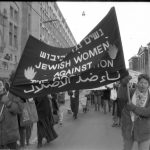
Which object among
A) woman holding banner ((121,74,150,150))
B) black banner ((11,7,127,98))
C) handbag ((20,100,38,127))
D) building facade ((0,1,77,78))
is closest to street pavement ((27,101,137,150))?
handbag ((20,100,38,127))

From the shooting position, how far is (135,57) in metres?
91.9

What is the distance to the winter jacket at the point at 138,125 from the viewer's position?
5227 mm

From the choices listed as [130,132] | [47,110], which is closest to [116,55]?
[130,132]

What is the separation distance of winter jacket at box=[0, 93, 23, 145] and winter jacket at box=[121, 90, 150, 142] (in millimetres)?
1636

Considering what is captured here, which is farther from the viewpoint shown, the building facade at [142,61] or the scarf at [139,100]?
the building facade at [142,61]

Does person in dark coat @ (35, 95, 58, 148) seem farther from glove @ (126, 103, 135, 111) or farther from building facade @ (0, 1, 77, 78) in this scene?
building facade @ (0, 1, 77, 78)

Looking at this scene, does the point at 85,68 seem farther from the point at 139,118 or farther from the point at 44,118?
the point at 44,118

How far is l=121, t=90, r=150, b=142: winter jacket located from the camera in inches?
206

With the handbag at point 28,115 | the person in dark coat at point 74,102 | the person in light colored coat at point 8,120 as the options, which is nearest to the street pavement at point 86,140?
the handbag at point 28,115

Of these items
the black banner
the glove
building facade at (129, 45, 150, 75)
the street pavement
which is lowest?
the street pavement

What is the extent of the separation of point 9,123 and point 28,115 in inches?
80.5

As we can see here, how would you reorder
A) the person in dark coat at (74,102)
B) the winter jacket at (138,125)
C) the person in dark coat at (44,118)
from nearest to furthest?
1. the winter jacket at (138,125)
2. the person in dark coat at (44,118)
3. the person in dark coat at (74,102)

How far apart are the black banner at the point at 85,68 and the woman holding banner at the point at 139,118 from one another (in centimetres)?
35

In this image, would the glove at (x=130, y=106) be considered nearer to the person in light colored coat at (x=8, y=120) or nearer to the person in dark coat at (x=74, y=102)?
the person in light colored coat at (x=8, y=120)
